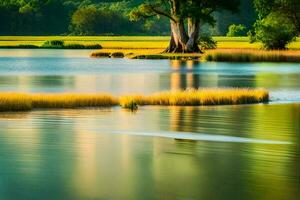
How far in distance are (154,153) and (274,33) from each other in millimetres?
69619

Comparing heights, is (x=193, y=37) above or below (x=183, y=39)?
above

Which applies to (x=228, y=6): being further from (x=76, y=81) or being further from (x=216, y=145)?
(x=216, y=145)

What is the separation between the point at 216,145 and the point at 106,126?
466 cm

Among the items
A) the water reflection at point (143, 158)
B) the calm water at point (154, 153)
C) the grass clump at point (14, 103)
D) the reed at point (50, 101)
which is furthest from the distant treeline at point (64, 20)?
the water reflection at point (143, 158)

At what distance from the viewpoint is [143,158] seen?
1873 cm

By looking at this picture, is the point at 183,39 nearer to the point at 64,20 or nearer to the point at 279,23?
the point at 279,23

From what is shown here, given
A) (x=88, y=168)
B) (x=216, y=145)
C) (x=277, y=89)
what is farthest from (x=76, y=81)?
(x=88, y=168)

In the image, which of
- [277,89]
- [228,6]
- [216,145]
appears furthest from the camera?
[228,6]

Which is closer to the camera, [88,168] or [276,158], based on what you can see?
[88,168]

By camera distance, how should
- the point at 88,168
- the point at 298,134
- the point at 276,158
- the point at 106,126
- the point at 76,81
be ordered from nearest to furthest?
the point at 88,168, the point at 276,158, the point at 298,134, the point at 106,126, the point at 76,81

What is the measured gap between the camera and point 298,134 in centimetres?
2298

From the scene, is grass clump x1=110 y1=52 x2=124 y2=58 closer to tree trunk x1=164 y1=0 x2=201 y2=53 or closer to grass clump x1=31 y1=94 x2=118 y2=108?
tree trunk x1=164 y1=0 x2=201 y2=53

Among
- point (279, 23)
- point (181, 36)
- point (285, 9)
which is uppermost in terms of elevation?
point (285, 9)

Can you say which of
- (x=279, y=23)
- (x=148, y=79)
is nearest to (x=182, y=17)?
(x=279, y=23)
